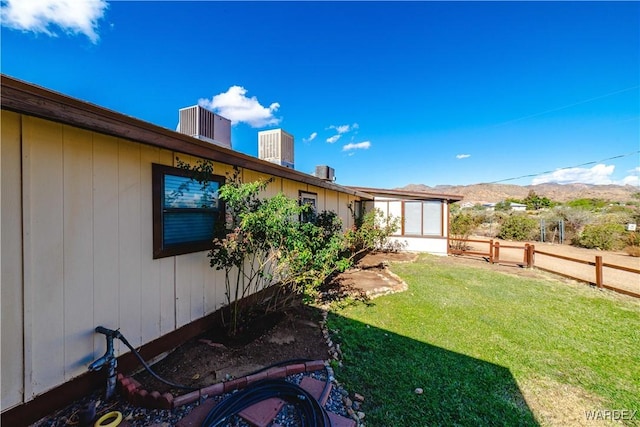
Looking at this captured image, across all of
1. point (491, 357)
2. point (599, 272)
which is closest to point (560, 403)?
point (491, 357)

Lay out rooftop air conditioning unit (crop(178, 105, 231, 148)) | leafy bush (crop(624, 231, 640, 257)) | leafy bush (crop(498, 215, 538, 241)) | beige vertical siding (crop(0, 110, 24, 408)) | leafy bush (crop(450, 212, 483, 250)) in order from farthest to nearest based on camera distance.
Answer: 1. leafy bush (crop(498, 215, 538, 241))
2. leafy bush (crop(450, 212, 483, 250))
3. leafy bush (crop(624, 231, 640, 257))
4. rooftop air conditioning unit (crop(178, 105, 231, 148))
5. beige vertical siding (crop(0, 110, 24, 408))

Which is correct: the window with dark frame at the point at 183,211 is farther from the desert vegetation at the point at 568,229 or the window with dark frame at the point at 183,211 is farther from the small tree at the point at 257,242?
the desert vegetation at the point at 568,229

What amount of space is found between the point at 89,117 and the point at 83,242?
1093 millimetres

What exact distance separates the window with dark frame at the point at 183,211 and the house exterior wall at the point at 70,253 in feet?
0.33

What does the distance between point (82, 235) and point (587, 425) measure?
487 centimetres

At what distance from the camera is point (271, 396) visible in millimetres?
2270

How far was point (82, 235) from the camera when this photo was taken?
2.22 m

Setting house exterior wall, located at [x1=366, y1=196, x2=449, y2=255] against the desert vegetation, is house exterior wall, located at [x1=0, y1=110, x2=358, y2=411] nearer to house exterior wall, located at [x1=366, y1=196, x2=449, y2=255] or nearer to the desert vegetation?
house exterior wall, located at [x1=366, y1=196, x2=449, y2=255]

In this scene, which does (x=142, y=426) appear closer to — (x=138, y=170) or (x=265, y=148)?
(x=138, y=170)

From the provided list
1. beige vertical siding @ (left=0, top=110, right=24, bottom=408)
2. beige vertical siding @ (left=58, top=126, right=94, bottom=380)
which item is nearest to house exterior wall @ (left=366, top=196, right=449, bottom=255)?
beige vertical siding @ (left=58, top=126, right=94, bottom=380)

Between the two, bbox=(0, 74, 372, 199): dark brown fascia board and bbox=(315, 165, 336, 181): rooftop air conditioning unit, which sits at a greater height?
bbox=(315, 165, 336, 181): rooftop air conditioning unit

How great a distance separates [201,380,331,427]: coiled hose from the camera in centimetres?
196

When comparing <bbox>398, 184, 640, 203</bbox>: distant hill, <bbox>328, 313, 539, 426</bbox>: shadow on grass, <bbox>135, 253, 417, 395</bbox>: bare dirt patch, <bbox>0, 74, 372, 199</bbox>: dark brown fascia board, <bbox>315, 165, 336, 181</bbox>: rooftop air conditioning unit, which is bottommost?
<bbox>328, 313, 539, 426</bbox>: shadow on grass

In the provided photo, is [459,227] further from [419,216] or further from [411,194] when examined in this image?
[411,194]
